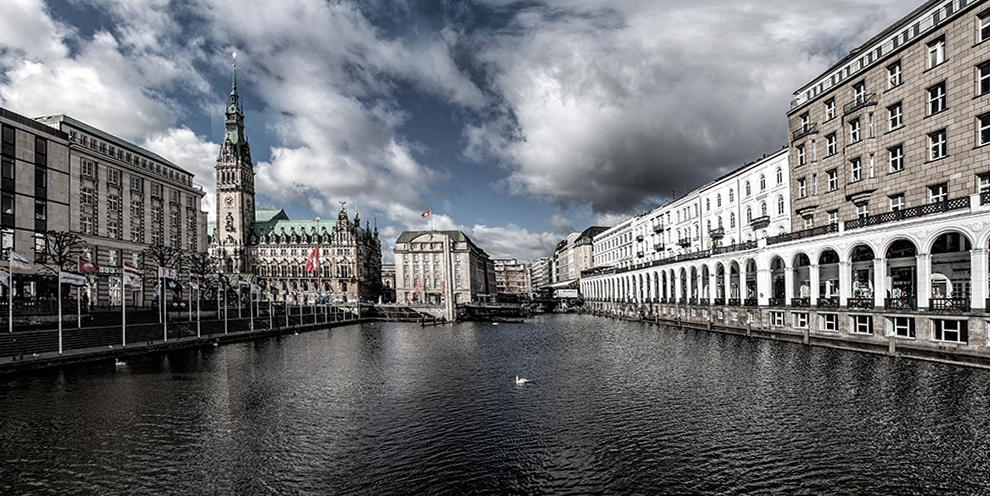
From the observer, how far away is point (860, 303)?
151 feet

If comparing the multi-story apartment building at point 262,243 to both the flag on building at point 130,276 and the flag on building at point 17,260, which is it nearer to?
the flag on building at point 130,276

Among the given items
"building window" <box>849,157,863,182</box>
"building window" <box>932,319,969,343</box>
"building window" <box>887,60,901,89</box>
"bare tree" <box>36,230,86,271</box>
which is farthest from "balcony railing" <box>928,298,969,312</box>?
"bare tree" <box>36,230,86,271</box>

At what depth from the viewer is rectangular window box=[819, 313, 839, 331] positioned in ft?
157

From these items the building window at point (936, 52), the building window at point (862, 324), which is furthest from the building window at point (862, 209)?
the building window at point (936, 52)

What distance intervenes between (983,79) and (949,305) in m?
17.1

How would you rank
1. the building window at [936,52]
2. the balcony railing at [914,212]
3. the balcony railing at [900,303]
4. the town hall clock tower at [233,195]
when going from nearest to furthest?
1. the balcony railing at [914,212]
2. the balcony railing at [900,303]
3. the building window at [936,52]
4. the town hall clock tower at [233,195]

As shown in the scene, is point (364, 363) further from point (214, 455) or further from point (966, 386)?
point (966, 386)

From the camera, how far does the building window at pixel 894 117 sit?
46219 mm

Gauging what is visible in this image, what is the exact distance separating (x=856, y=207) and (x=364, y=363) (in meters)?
50.5

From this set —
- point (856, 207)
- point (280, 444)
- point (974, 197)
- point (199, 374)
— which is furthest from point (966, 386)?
point (199, 374)

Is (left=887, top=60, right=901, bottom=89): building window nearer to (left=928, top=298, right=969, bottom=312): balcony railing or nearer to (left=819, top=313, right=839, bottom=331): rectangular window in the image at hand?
(left=928, top=298, right=969, bottom=312): balcony railing

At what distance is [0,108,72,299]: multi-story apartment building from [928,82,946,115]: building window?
93.0 m

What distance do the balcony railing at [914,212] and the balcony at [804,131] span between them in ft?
45.6

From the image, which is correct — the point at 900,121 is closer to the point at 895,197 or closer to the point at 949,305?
the point at 895,197
